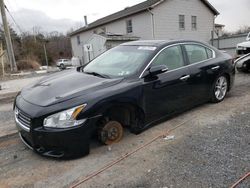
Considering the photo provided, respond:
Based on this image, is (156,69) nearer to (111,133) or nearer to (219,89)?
(111,133)

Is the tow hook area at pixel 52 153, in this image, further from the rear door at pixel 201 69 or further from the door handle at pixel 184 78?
the rear door at pixel 201 69

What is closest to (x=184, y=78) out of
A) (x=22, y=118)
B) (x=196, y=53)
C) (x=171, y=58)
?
(x=171, y=58)

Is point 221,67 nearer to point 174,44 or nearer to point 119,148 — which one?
point 174,44

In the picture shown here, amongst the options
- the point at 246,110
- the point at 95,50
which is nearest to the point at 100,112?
the point at 246,110

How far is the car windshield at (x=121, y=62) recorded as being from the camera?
166 inches

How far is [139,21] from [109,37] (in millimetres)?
3682

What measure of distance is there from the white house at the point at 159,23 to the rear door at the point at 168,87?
16556mm

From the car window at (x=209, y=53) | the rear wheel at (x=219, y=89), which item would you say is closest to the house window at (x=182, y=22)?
the rear wheel at (x=219, y=89)

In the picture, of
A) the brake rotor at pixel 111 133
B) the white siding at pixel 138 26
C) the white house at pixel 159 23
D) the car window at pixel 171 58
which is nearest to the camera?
the brake rotor at pixel 111 133

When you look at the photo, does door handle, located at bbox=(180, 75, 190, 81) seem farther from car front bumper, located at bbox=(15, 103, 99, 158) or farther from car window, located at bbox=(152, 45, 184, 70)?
car front bumper, located at bbox=(15, 103, 99, 158)

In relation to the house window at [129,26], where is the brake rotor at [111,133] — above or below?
below

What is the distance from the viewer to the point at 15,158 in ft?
12.1

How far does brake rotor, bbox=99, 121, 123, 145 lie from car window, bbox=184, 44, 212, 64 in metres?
2.11

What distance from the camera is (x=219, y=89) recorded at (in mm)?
5824
